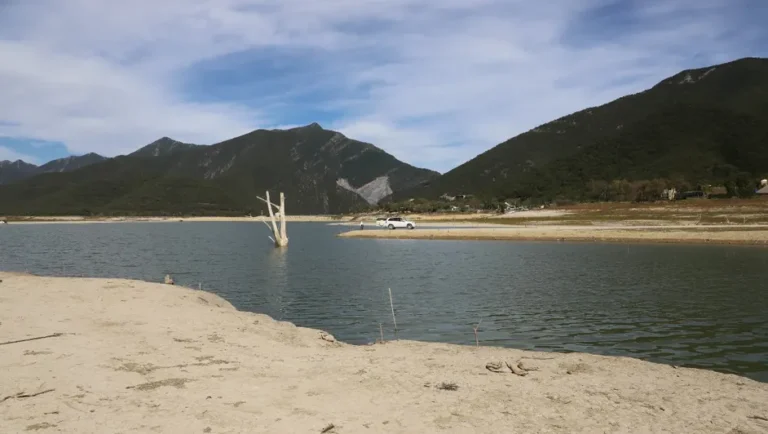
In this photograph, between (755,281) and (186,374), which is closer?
(186,374)

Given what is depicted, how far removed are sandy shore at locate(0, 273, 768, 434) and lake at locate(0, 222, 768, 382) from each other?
146 inches

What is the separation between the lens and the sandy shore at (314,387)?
25.3 ft

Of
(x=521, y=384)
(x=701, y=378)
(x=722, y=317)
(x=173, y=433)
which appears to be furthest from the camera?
(x=722, y=317)

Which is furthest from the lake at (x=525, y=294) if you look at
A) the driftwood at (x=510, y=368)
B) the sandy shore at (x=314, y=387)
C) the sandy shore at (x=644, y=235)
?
the sandy shore at (x=644, y=235)

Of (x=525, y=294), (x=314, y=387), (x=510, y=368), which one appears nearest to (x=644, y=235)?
(x=525, y=294)

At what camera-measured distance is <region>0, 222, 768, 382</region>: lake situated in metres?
16.0

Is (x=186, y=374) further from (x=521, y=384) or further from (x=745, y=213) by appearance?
(x=745, y=213)

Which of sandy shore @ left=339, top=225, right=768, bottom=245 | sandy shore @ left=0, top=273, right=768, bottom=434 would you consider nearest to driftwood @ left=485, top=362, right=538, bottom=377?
sandy shore @ left=0, top=273, right=768, bottom=434

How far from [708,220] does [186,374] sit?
84268 millimetres

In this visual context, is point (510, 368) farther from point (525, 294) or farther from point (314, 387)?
point (525, 294)

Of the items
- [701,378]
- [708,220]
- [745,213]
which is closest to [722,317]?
[701,378]

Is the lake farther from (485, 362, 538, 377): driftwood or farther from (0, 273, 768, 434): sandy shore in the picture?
(485, 362, 538, 377): driftwood

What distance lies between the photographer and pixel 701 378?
1075 cm

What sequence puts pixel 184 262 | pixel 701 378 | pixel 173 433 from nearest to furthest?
pixel 173 433 < pixel 701 378 < pixel 184 262
